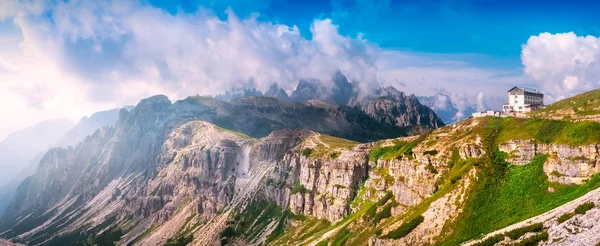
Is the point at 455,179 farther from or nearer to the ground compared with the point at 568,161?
nearer to the ground

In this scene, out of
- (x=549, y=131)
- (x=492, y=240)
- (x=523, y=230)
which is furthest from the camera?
(x=549, y=131)

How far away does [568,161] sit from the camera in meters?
127

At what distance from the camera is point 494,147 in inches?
6284

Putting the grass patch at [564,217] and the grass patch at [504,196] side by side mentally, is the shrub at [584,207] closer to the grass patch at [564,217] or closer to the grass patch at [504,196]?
the grass patch at [564,217]

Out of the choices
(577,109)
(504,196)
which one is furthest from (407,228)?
(577,109)

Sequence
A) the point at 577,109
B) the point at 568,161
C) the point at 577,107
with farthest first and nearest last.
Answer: the point at 577,107, the point at 577,109, the point at 568,161

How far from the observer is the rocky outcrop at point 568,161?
122412mm

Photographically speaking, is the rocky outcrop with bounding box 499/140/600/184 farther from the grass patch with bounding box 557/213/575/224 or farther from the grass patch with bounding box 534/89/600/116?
the grass patch with bounding box 557/213/575/224

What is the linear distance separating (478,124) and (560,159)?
188 feet

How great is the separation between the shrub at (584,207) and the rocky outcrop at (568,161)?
3632 cm

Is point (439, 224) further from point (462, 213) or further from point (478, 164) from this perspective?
point (478, 164)

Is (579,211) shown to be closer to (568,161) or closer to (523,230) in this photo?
(523,230)

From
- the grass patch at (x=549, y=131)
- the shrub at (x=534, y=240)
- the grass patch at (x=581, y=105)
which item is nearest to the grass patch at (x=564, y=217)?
the shrub at (x=534, y=240)

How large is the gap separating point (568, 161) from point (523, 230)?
4091 centimetres
